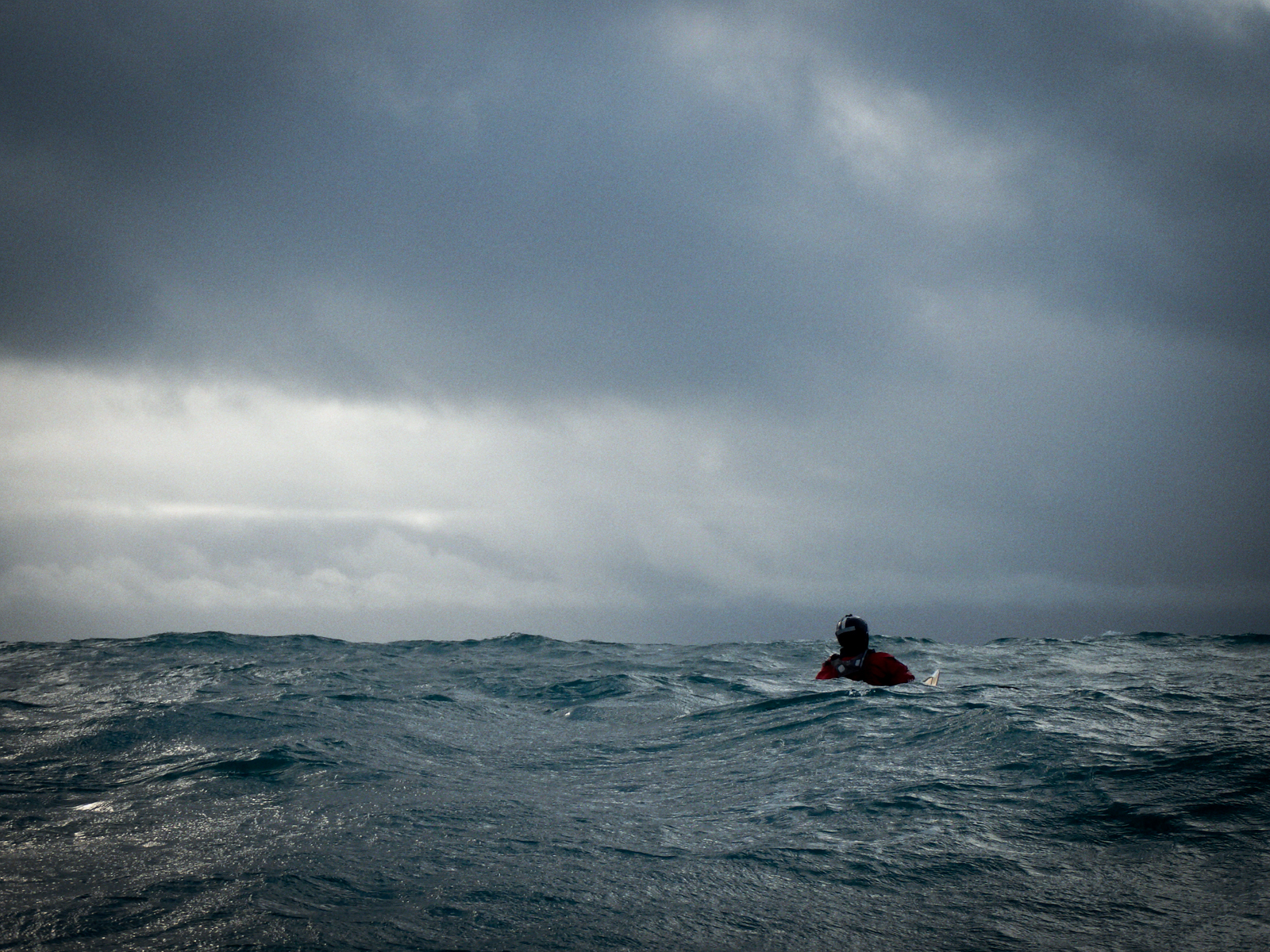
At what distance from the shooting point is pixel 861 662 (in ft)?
51.1

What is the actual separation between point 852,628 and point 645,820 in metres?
8.29

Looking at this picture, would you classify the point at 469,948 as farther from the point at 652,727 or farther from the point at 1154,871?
the point at 652,727

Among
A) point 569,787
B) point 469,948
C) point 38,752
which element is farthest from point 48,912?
point 38,752

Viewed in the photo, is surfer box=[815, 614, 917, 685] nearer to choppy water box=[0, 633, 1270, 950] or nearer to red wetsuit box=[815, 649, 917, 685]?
red wetsuit box=[815, 649, 917, 685]

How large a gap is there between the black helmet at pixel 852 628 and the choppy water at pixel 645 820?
1.07 meters

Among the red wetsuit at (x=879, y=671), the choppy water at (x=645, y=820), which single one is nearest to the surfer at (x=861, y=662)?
the red wetsuit at (x=879, y=671)

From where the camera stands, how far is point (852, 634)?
1554cm

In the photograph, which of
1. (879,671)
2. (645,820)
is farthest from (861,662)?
(645,820)

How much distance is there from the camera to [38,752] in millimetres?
10820

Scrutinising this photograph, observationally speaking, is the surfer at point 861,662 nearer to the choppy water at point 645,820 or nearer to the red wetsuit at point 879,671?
the red wetsuit at point 879,671

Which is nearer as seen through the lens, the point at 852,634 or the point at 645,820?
the point at 645,820

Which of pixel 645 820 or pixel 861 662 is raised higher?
pixel 861 662

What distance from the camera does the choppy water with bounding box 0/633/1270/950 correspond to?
5.53 meters

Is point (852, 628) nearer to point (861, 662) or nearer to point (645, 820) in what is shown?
point (861, 662)
